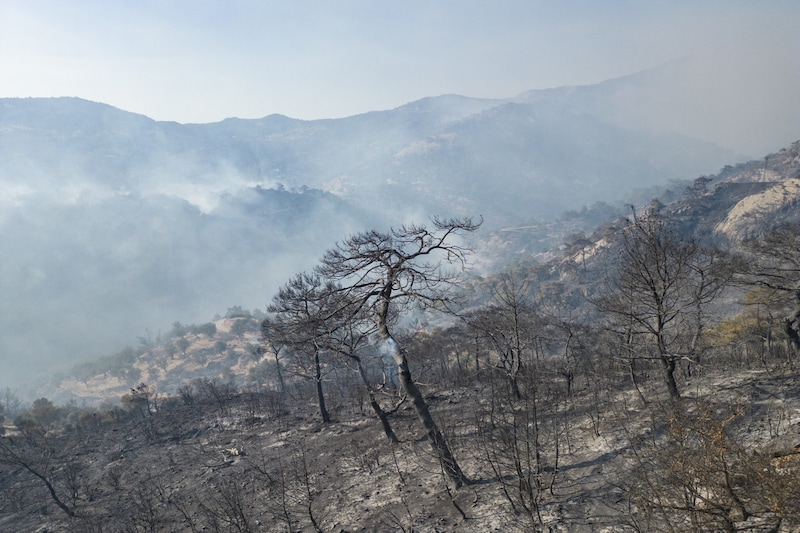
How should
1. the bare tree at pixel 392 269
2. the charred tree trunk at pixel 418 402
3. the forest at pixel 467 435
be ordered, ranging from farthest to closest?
1. the charred tree trunk at pixel 418 402
2. the bare tree at pixel 392 269
3. the forest at pixel 467 435

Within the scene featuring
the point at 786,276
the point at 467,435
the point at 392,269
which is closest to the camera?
the point at 392,269

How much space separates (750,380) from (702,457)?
7.43 metres

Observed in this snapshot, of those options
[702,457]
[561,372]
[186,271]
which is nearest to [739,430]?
[702,457]

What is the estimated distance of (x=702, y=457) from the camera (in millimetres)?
4508

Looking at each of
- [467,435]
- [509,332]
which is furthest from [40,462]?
[509,332]

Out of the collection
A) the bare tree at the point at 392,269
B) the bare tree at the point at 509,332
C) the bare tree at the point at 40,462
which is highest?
the bare tree at the point at 392,269

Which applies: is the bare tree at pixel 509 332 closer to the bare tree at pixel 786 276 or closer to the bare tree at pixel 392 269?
the bare tree at pixel 392 269

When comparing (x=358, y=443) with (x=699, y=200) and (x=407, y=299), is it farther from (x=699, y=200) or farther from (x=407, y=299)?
(x=699, y=200)

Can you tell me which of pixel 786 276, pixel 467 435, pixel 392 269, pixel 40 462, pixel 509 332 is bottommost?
pixel 40 462

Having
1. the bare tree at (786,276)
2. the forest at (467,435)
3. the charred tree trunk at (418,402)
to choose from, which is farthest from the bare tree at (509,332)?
the bare tree at (786,276)

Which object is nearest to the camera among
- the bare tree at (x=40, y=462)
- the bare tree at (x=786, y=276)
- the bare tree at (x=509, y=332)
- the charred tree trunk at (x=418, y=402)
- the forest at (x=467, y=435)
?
the forest at (x=467, y=435)

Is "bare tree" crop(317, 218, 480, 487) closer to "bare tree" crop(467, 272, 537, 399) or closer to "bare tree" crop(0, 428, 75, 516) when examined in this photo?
"bare tree" crop(467, 272, 537, 399)

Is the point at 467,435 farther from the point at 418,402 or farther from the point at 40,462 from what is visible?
the point at 40,462

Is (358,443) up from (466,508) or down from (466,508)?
down
